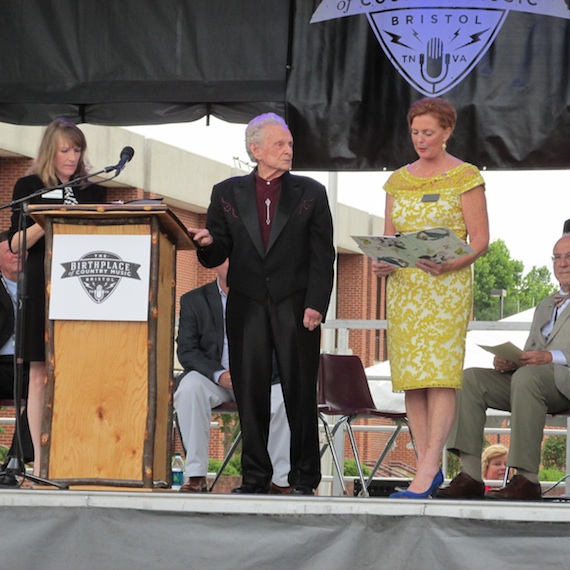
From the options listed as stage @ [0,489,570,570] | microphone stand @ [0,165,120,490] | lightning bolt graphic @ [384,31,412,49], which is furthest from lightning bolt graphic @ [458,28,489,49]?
stage @ [0,489,570,570]

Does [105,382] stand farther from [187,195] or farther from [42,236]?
[187,195]

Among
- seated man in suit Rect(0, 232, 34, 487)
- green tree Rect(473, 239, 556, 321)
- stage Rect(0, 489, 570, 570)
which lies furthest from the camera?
green tree Rect(473, 239, 556, 321)

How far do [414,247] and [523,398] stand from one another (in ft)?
3.93

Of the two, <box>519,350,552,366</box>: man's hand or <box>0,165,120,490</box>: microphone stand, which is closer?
<box>0,165,120,490</box>: microphone stand

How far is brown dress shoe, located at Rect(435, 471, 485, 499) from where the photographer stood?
17.8 feet

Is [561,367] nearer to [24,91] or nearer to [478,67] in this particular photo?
[478,67]

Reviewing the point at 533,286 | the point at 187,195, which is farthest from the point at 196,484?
the point at 533,286

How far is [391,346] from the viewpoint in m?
5.29

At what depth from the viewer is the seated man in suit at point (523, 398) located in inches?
214

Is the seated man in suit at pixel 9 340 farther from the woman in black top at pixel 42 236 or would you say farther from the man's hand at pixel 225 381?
the man's hand at pixel 225 381

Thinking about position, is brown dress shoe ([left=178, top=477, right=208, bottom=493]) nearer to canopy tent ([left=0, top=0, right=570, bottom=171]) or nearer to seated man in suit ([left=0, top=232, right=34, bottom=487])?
seated man in suit ([left=0, top=232, right=34, bottom=487])

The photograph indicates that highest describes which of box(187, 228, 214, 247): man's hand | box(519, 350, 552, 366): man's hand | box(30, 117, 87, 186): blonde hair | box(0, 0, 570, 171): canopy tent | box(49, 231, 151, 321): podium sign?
box(0, 0, 570, 171): canopy tent

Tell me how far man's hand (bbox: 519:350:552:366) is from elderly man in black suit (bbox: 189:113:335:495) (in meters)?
1.10

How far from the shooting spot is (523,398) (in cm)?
562
